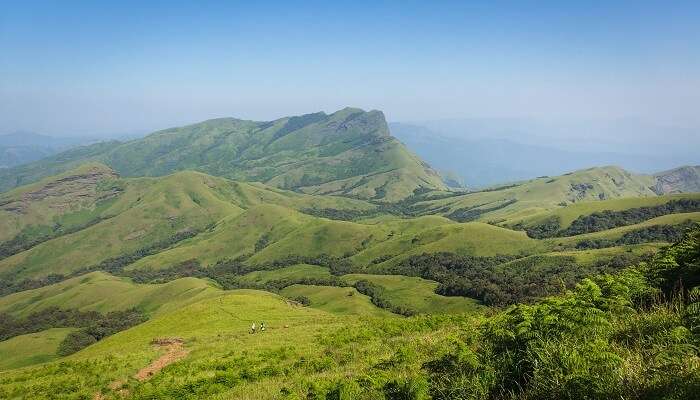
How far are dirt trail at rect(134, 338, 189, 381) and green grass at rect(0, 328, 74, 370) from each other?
498 feet

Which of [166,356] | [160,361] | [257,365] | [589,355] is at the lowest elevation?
[166,356]

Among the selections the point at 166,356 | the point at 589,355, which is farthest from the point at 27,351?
the point at 589,355

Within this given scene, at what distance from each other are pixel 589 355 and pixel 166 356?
42.3 meters

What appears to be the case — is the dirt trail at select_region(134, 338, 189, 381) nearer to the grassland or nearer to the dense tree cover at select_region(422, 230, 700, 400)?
the grassland

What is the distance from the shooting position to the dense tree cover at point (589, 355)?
9.04 metres

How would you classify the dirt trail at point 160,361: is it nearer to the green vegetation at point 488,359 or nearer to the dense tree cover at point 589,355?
the green vegetation at point 488,359

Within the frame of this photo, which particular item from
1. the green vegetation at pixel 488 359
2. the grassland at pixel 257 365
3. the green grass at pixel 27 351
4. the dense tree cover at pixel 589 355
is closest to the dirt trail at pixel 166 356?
the grassland at pixel 257 365

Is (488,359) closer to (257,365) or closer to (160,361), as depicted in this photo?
(257,365)

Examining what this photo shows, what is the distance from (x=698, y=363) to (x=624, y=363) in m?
1.32

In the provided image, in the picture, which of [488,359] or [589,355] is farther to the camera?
[488,359]

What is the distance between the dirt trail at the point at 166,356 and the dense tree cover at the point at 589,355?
96.7 ft

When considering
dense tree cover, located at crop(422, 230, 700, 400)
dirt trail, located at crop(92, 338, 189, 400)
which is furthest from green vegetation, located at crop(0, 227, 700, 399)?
dirt trail, located at crop(92, 338, 189, 400)

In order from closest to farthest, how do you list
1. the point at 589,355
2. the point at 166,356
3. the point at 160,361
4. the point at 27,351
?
the point at 589,355, the point at 160,361, the point at 166,356, the point at 27,351

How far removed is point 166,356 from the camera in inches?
1725
